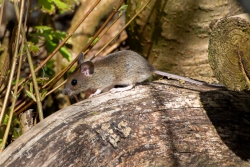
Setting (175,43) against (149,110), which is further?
(175,43)

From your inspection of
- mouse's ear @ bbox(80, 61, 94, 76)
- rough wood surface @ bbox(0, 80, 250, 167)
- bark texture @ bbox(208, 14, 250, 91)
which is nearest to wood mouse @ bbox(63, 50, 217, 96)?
mouse's ear @ bbox(80, 61, 94, 76)

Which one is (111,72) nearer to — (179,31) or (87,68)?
(87,68)

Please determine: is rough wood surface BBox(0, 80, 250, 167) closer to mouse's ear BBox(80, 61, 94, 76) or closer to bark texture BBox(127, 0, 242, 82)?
mouse's ear BBox(80, 61, 94, 76)

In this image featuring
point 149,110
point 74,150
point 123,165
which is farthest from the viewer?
point 149,110

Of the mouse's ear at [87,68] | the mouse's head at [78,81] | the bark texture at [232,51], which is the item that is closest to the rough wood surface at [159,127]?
the bark texture at [232,51]

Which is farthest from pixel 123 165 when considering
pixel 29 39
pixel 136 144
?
pixel 29 39

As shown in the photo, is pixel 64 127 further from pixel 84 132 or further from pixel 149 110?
pixel 149 110

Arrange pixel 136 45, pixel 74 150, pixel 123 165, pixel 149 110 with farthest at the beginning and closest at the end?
pixel 136 45
pixel 149 110
pixel 123 165
pixel 74 150
